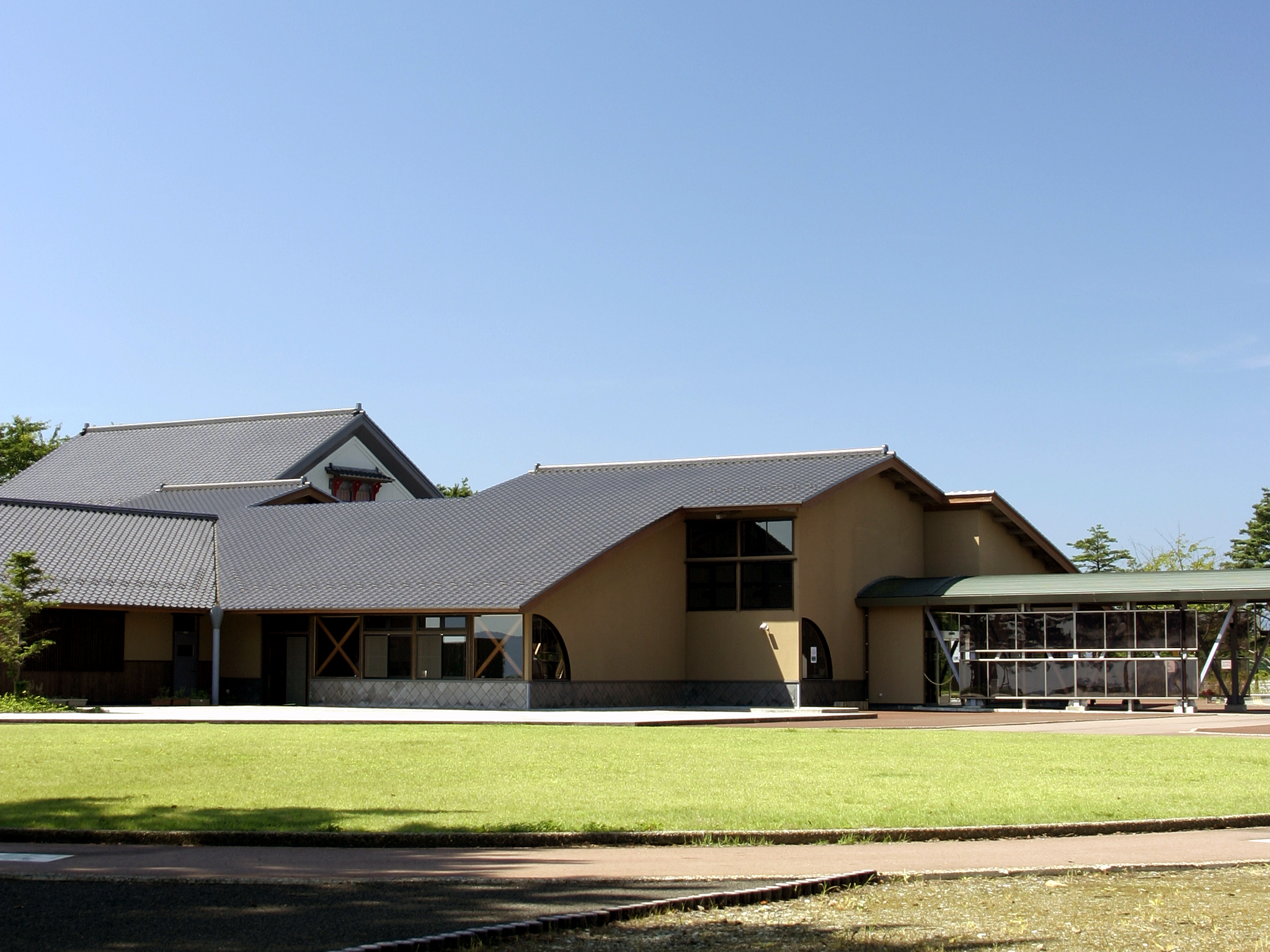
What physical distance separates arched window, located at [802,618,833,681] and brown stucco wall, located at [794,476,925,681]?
0.15m

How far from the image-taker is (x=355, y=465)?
56.7 meters

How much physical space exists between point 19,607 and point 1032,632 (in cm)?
2484

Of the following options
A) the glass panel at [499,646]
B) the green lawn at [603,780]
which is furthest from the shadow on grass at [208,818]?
the glass panel at [499,646]

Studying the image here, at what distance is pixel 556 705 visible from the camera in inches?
1377

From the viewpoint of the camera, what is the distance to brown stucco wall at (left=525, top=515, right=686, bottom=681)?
35.5 m

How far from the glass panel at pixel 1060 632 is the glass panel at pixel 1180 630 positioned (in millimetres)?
2353

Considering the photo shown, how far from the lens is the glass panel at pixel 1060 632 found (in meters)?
38.6

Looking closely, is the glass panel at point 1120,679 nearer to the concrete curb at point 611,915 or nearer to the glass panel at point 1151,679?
the glass panel at point 1151,679

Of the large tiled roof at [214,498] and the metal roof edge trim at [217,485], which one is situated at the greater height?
the metal roof edge trim at [217,485]

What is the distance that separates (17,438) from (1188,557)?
55.2 m

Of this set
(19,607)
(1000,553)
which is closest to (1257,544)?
(1000,553)

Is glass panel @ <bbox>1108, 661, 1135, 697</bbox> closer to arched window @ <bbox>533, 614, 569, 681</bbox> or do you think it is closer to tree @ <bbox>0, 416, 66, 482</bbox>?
arched window @ <bbox>533, 614, 569, 681</bbox>

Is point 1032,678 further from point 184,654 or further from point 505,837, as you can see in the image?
point 505,837

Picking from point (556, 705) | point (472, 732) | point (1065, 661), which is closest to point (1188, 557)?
point (1065, 661)
